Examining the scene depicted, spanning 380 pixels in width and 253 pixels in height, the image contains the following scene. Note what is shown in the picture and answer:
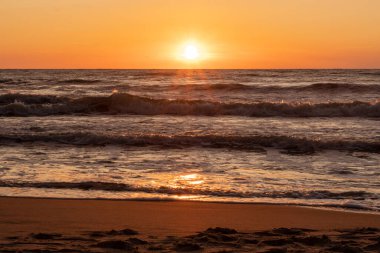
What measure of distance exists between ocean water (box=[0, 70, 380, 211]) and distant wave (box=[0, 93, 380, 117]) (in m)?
0.04

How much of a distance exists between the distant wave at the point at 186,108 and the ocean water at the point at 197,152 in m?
0.04

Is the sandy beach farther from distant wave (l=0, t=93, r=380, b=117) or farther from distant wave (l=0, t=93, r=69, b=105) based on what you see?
distant wave (l=0, t=93, r=69, b=105)

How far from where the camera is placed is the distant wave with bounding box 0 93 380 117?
22.2 metres

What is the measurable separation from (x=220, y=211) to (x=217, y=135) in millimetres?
7316

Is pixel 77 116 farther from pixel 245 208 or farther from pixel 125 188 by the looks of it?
pixel 245 208

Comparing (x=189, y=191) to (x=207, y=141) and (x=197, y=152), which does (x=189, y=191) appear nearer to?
(x=197, y=152)

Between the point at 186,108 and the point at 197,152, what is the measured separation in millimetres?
10930

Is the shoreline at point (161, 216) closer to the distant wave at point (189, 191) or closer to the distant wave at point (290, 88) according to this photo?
the distant wave at point (189, 191)

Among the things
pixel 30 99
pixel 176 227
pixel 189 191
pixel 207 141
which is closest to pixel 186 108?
pixel 30 99

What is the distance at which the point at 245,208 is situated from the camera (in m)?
7.09

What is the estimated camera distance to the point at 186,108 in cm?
2306

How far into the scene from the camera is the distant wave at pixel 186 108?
22.2m

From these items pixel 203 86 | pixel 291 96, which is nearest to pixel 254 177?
pixel 291 96

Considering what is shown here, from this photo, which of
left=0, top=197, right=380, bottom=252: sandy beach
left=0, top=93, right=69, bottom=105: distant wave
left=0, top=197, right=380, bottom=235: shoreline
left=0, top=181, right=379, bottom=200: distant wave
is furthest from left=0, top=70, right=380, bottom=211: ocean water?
left=0, top=93, right=69, bottom=105: distant wave
